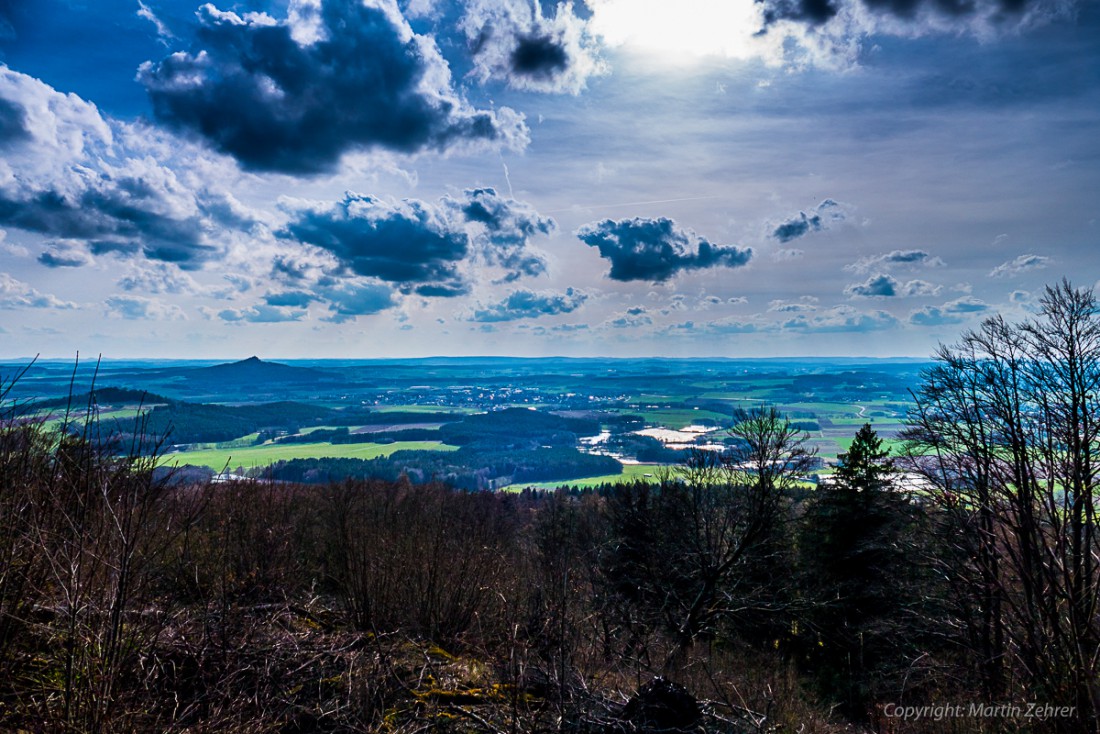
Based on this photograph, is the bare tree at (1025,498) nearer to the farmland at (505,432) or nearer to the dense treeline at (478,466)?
the farmland at (505,432)

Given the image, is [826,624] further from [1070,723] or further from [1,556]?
[1,556]

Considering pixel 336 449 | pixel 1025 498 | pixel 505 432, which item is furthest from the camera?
pixel 505 432

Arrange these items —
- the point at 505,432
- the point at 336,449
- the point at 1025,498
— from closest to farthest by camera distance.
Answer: the point at 1025,498 → the point at 336,449 → the point at 505,432

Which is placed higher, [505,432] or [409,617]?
[409,617]

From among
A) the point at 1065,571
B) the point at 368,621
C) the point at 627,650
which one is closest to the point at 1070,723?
the point at 1065,571

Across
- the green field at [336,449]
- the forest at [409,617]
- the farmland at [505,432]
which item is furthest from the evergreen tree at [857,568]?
the green field at [336,449]

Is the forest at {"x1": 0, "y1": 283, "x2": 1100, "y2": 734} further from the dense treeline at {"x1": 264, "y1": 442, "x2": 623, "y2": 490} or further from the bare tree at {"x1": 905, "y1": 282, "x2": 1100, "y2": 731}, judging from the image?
the dense treeline at {"x1": 264, "y1": 442, "x2": 623, "y2": 490}

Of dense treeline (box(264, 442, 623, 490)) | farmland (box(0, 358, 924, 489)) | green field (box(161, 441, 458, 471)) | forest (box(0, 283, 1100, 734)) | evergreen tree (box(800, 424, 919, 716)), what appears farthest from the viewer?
green field (box(161, 441, 458, 471))

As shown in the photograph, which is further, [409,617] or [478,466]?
[478,466]

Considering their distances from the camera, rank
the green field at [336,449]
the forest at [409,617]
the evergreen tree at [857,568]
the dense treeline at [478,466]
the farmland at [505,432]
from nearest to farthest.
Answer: the forest at [409,617], the evergreen tree at [857,568], the dense treeline at [478,466], the farmland at [505,432], the green field at [336,449]

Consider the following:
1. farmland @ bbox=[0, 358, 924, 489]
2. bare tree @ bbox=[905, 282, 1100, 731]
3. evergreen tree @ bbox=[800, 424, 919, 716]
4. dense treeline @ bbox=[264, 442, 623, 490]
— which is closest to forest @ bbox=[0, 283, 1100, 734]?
bare tree @ bbox=[905, 282, 1100, 731]

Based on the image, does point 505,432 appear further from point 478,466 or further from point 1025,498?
point 1025,498

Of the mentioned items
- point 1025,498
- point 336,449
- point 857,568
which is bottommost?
point 336,449

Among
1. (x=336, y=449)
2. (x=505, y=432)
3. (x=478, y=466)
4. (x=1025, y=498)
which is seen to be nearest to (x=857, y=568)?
(x=1025, y=498)
